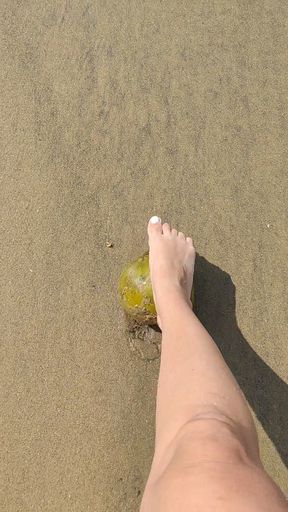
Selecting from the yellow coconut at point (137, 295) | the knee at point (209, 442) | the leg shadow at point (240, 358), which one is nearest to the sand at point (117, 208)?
the leg shadow at point (240, 358)

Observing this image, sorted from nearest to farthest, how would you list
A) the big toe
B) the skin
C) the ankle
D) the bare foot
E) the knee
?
the skin < the knee < the ankle < the bare foot < the big toe

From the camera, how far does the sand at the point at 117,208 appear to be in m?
2.40

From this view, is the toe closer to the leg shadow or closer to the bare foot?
the bare foot

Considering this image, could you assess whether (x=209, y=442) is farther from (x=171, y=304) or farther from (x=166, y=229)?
(x=166, y=229)

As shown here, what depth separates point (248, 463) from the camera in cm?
162

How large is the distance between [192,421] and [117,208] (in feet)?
3.85

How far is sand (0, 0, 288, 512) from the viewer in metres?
2.40

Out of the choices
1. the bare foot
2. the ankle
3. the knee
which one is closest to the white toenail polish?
the bare foot

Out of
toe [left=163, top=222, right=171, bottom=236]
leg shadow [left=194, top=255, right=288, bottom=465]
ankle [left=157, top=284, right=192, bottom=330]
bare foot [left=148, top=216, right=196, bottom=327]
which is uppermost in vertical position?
toe [left=163, top=222, right=171, bottom=236]

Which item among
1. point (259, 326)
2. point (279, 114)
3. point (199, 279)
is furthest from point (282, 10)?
point (259, 326)

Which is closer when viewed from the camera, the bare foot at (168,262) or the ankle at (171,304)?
the ankle at (171,304)

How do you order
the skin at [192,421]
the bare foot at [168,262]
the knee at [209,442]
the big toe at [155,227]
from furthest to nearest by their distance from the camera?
the big toe at [155,227], the bare foot at [168,262], the knee at [209,442], the skin at [192,421]

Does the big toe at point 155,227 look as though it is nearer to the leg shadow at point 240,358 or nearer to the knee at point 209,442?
the leg shadow at point 240,358

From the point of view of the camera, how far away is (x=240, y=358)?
2.46 m
